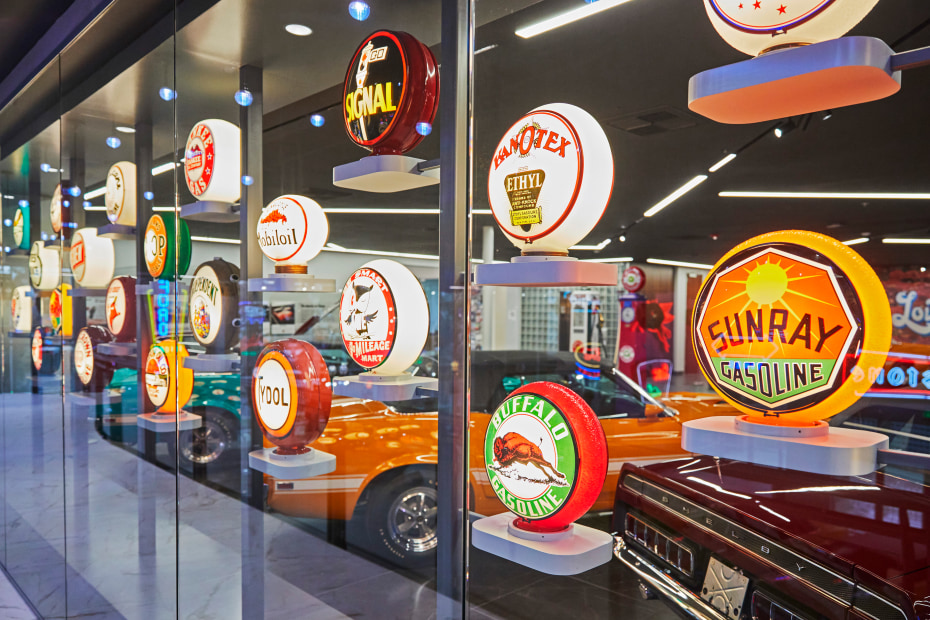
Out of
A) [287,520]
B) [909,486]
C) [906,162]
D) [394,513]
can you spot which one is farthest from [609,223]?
[287,520]

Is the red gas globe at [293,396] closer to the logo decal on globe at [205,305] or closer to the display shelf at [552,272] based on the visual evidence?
the logo decal on globe at [205,305]

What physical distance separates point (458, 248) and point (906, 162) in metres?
0.94

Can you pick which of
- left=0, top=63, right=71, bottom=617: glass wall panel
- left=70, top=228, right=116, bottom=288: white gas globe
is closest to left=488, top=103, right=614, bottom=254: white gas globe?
left=70, top=228, right=116, bottom=288: white gas globe

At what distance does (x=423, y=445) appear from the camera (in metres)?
2.43

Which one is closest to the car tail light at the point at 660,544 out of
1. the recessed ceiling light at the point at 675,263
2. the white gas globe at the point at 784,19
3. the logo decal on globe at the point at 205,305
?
the recessed ceiling light at the point at 675,263

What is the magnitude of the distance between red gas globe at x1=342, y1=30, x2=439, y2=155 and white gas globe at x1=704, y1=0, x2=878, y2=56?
80cm

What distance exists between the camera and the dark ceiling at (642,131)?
1231 millimetres

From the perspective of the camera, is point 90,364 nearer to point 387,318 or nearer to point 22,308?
point 22,308

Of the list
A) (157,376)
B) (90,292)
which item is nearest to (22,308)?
(90,292)

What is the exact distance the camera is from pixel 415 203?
1.77m

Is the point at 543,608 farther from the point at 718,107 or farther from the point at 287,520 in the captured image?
the point at 718,107

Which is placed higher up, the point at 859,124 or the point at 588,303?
the point at 859,124

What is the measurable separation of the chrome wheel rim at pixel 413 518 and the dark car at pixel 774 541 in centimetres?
78

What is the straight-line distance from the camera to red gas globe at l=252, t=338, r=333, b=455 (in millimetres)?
1950
